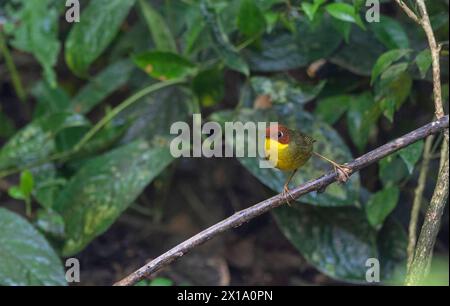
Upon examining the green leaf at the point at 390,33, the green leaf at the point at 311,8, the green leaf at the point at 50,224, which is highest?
the green leaf at the point at 311,8

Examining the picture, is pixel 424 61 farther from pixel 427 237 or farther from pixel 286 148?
→ pixel 427 237

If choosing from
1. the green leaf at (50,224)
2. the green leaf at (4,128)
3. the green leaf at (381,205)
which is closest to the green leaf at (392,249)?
the green leaf at (381,205)

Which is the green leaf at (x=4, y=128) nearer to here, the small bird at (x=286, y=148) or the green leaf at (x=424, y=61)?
the small bird at (x=286, y=148)

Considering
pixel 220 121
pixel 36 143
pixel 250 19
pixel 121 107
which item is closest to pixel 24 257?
pixel 36 143

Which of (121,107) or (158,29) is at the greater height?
(158,29)

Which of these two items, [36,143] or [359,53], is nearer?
[359,53]

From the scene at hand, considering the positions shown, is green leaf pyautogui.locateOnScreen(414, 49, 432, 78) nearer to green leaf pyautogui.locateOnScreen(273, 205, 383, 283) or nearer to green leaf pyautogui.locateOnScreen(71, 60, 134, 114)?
green leaf pyautogui.locateOnScreen(273, 205, 383, 283)

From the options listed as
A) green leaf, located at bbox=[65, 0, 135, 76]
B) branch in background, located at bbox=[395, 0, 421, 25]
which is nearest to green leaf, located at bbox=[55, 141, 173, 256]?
green leaf, located at bbox=[65, 0, 135, 76]
